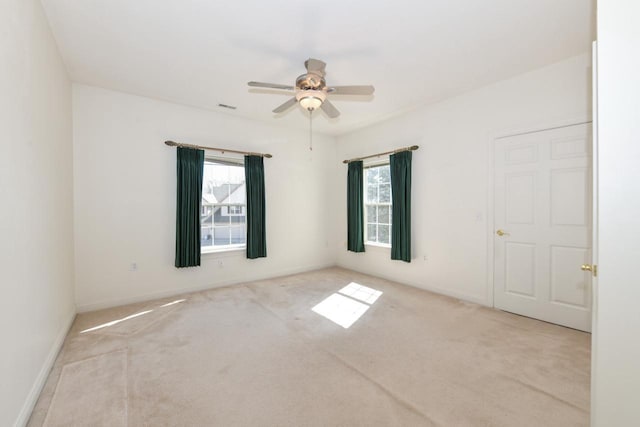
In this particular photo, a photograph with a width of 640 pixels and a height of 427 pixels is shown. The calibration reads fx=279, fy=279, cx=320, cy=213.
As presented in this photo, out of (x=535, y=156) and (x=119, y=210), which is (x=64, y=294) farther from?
(x=535, y=156)

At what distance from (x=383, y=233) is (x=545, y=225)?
2.34 metres

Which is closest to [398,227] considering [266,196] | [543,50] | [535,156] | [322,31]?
[535,156]

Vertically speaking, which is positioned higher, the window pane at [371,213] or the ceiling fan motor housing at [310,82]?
the ceiling fan motor housing at [310,82]

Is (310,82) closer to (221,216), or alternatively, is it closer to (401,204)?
(401,204)

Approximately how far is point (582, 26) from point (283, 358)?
3674 millimetres

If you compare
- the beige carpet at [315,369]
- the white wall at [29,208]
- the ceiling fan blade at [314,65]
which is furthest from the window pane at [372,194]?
the white wall at [29,208]

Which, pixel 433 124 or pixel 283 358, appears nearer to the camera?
pixel 283 358

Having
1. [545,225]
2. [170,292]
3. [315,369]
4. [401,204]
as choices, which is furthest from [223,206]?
[545,225]

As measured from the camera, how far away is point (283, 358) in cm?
230

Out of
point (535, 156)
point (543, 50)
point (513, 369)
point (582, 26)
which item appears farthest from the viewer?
point (535, 156)

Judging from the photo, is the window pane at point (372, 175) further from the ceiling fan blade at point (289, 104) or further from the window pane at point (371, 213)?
the ceiling fan blade at point (289, 104)

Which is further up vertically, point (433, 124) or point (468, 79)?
point (468, 79)

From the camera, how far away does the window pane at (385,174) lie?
15.8 feet

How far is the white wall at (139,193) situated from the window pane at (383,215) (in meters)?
1.82
